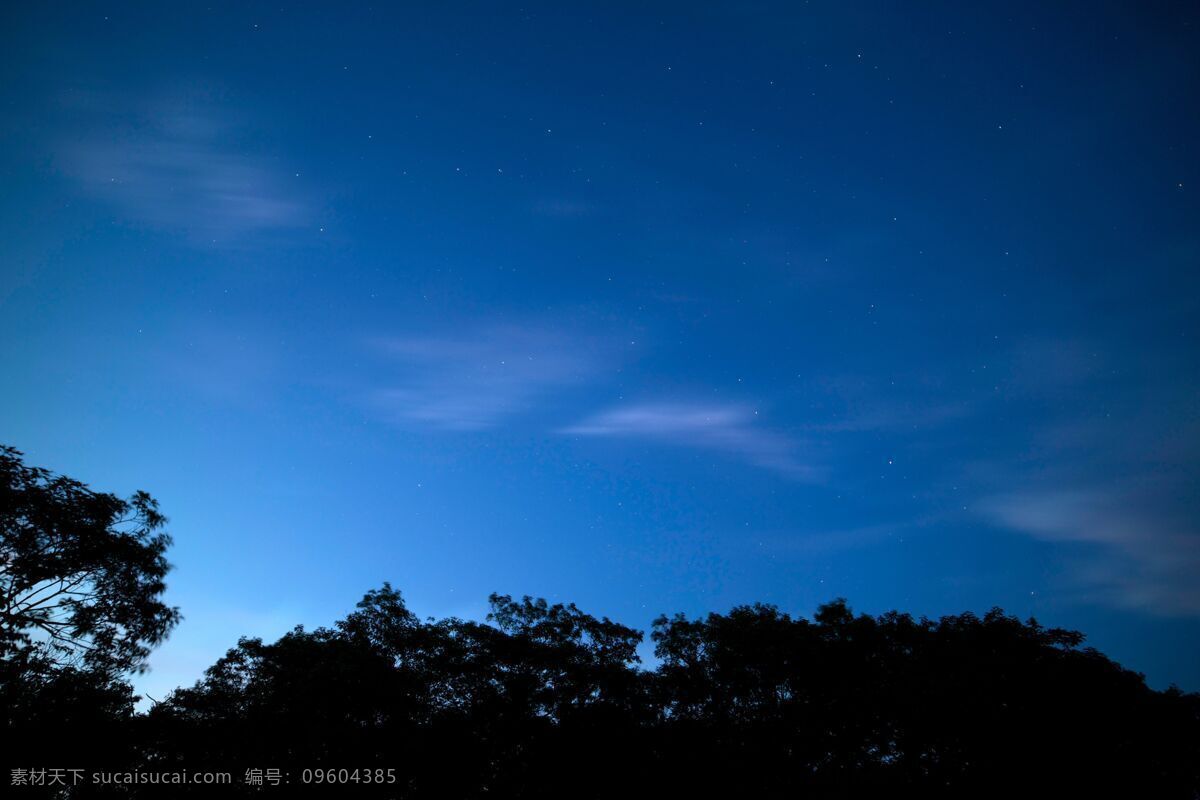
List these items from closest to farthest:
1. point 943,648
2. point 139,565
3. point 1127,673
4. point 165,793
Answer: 1. point 139,565
2. point 165,793
3. point 1127,673
4. point 943,648

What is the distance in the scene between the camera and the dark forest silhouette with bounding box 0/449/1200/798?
1947 cm

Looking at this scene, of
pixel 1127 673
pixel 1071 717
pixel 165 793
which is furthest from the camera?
pixel 1127 673

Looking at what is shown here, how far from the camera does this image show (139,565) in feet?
50.2

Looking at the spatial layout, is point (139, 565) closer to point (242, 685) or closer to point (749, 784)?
point (242, 685)

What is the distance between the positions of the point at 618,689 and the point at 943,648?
1253 cm

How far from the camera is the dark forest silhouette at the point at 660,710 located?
63.9 ft

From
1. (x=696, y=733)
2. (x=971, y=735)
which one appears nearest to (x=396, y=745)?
(x=696, y=733)

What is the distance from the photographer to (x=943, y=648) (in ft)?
75.3

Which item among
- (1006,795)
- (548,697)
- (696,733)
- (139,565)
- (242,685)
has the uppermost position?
(139,565)

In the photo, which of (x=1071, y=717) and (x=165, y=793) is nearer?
(x=165, y=793)

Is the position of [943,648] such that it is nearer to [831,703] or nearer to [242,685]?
[831,703]

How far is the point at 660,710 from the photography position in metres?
24.8

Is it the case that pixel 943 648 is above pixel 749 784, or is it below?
above

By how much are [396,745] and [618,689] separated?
8.67 metres
